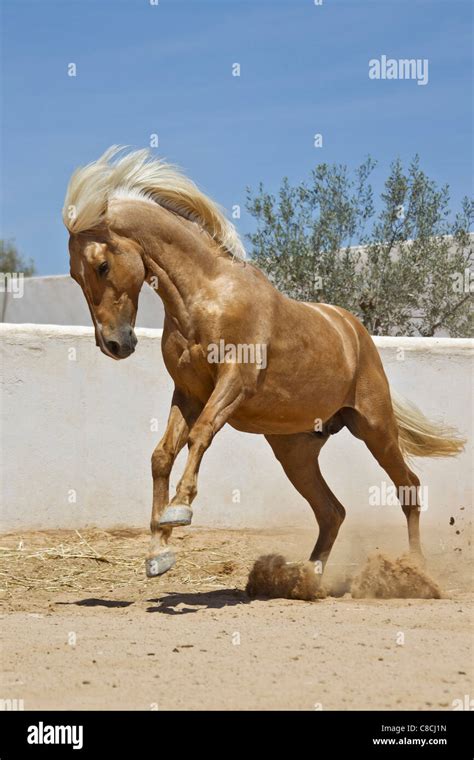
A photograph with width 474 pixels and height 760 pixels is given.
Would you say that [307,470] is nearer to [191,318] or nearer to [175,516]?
[191,318]

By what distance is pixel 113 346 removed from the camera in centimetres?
591

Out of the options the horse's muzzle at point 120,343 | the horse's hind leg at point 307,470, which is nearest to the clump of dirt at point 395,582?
the horse's hind leg at point 307,470

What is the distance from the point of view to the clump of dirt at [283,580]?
6406 mm

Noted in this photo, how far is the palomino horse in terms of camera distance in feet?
19.3

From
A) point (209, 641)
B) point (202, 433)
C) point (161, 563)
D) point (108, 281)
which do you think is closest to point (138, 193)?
point (108, 281)

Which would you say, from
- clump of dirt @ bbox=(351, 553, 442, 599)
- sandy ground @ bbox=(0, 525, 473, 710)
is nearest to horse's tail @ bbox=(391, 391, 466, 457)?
sandy ground @ bbox=(0, 525, 473, 710)

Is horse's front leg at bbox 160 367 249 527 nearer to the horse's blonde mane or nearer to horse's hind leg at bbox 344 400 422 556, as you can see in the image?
the horse's blonde mane

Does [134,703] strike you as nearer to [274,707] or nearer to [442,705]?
[274,707]

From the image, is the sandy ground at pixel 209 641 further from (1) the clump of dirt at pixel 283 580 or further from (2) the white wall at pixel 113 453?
(2) the white wall at pixel 113 453

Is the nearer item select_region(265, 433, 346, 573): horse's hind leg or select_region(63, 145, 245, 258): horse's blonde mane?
select_region(63, 145, 245, 258): horse's blonde mane

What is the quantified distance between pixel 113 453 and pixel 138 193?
3.18 metres

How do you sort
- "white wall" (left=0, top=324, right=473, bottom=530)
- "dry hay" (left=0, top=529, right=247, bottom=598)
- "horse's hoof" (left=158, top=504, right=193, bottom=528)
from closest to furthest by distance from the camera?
"horse's hoof" (left=158, top=504, right=193, bottom=528)
"dry hay" (left=0, top=529, right=247, bottom=598)
"white wall" (left=0, top=324, right=473, bottom=530)

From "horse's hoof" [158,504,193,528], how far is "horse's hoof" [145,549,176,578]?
6.8 inches

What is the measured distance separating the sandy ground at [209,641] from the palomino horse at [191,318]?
564 mm
